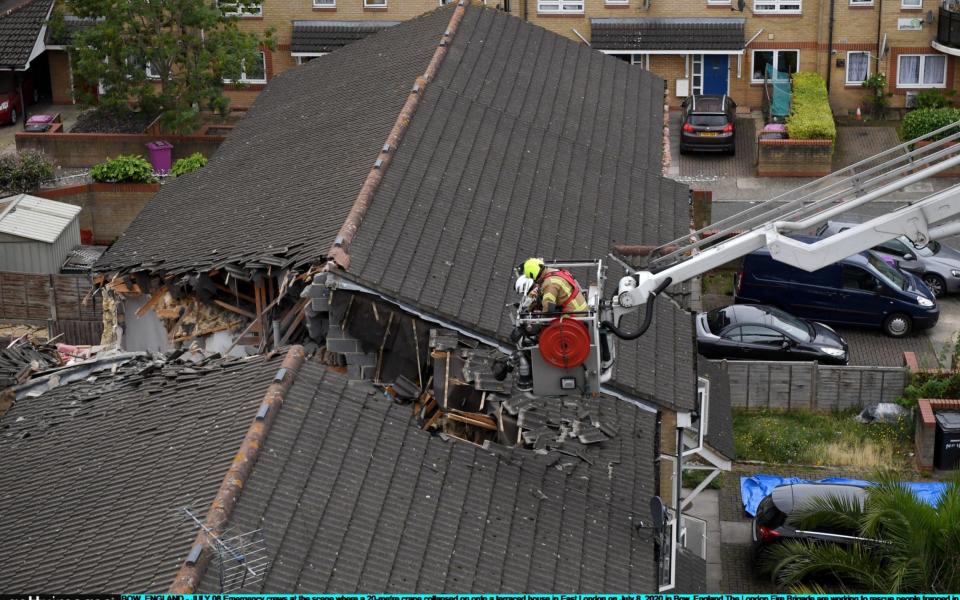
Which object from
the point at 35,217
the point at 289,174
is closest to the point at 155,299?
the point at 289,174

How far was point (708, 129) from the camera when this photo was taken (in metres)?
46.1

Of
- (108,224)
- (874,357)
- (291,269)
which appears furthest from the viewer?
(108,224)

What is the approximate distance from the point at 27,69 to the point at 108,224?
12.5m

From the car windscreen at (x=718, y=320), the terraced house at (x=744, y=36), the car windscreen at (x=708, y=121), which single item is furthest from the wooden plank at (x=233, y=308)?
the terraced house at (x=744, y=36)

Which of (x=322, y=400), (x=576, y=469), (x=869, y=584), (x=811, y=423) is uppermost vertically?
(x=322, y=400)

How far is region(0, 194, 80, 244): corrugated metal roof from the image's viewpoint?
1410 inches

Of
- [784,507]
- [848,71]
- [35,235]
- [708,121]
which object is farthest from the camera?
[848,71]

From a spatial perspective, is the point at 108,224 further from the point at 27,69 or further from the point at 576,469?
the point at 576,469

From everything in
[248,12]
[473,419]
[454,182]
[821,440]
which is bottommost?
[821,440]

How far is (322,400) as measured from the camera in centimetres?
1783

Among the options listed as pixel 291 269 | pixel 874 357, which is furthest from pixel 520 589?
pixel 874 357

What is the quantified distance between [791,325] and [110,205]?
19.1 meters

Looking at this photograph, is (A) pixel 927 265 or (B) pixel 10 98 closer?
(A) pixel 927 265

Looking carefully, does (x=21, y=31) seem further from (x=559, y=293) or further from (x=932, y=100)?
(x=559, y=293)
